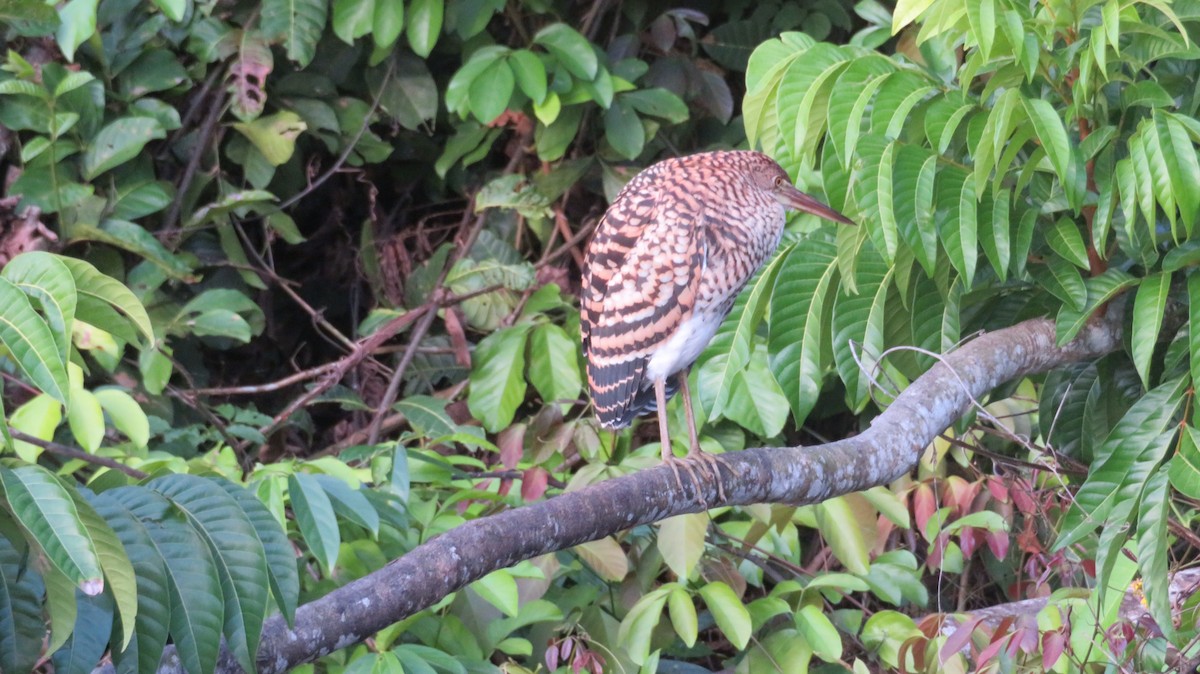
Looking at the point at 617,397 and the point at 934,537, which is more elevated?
the point at 617,397

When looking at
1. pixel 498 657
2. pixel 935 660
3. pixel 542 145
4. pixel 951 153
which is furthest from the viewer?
pixel 542 145

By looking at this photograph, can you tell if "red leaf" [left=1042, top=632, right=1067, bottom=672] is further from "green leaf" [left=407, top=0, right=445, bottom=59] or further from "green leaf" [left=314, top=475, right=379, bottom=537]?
"green leaf" [left=407, top=0, right=445, bottom=59]

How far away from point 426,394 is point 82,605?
2929 mm

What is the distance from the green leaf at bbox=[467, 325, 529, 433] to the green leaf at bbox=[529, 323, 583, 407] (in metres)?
0.05

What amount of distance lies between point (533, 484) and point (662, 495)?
104 cm

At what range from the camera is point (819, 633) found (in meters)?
2.71

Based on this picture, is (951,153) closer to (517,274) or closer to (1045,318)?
(1045,318)

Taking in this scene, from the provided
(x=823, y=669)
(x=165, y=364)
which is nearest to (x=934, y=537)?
(x=823, y=669)

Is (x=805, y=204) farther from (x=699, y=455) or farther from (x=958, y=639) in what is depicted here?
(x=958, y=639)

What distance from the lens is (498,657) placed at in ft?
10.9

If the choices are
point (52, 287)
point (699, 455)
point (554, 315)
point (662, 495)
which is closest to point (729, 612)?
point (699, 455)

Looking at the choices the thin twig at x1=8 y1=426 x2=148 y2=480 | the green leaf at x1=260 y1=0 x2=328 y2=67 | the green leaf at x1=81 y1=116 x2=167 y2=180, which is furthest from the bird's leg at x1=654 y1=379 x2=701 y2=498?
the green leaf at x1=81 y1=116 x2=167 y2=180

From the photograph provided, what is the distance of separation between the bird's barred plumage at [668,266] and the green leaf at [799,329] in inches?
12.0

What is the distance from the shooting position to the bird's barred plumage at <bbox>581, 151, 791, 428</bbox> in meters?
2.61
